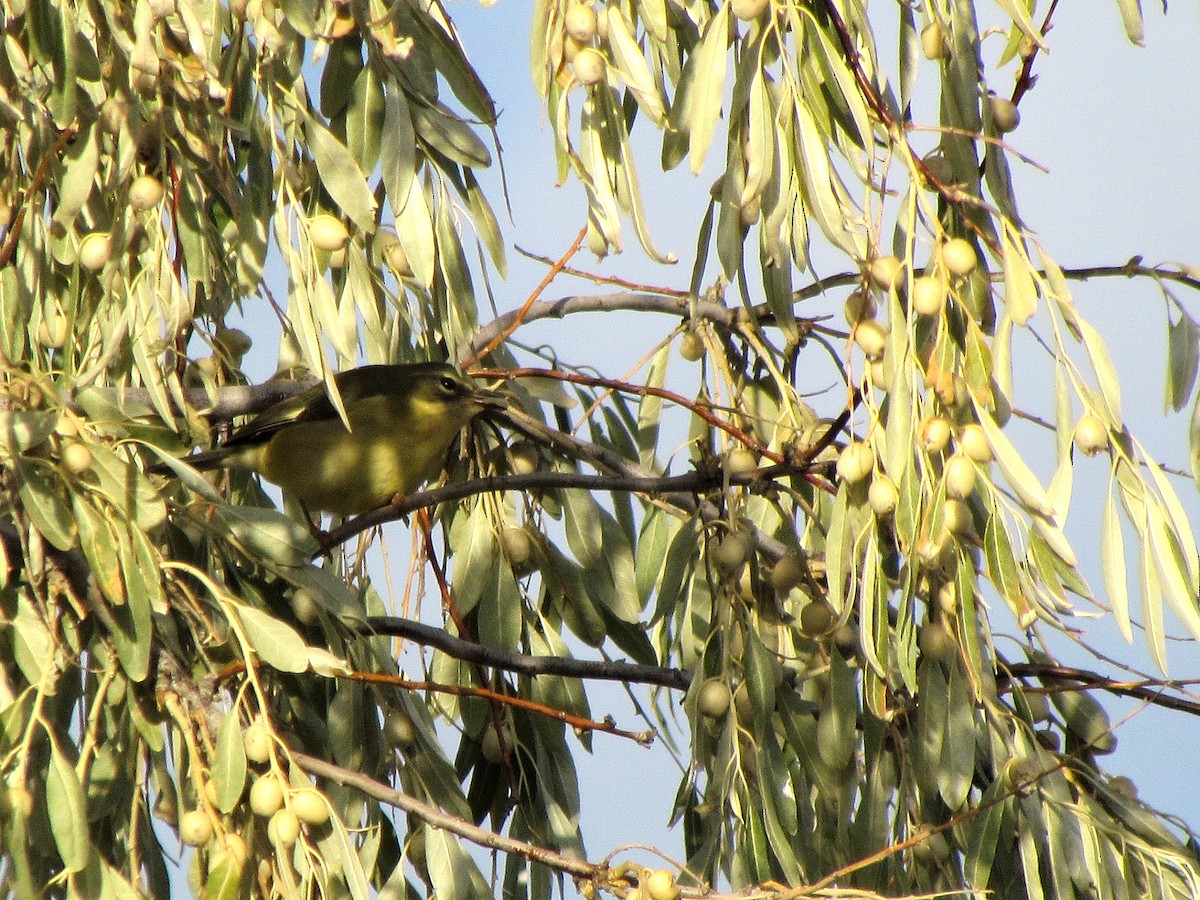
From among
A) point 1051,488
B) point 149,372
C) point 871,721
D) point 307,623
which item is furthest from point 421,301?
point 1051,488

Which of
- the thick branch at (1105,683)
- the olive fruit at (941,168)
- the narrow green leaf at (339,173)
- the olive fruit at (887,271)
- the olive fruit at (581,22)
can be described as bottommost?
the thick branch at (1105,683)

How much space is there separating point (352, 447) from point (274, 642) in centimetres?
221

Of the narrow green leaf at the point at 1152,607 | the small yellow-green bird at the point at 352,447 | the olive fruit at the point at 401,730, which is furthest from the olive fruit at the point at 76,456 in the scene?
the small yellow-green bird at the point at 352,447

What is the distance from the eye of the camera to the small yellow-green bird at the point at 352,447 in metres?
3.75

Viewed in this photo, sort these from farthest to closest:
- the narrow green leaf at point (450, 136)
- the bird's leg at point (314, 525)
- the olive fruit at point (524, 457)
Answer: the olive fruit at point (524, 457), the bird's leg at point (314, 525), the narrow green leaf at point (450, 136)

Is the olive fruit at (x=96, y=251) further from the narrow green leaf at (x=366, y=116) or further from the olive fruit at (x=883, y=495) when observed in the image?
the olive fruit at (x=883, y=495)

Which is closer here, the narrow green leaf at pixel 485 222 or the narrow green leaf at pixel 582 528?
the narrow green leaf at pixel 485 222

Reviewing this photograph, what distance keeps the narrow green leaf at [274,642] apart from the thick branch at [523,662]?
1.82 ft

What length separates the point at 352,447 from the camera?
4145mm

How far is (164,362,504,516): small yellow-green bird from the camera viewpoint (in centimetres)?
375

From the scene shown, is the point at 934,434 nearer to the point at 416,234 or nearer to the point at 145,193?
the point at 416,234

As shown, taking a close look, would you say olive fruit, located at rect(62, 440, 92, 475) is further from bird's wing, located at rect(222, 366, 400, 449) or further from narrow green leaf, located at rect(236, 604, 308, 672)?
bird's wing, located at rect(222, 366, 400, 449)

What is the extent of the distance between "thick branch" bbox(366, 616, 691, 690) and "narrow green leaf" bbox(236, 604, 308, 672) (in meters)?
0.56

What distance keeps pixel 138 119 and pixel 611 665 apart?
4.27 ft
